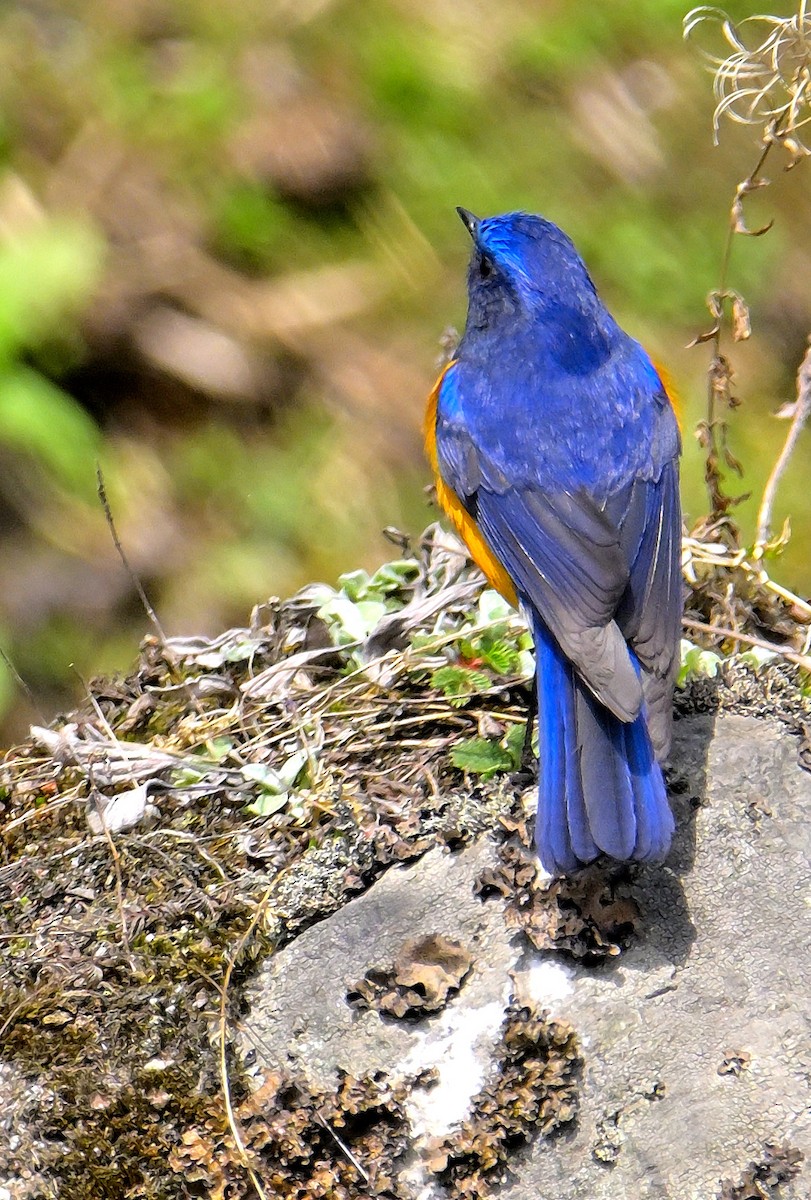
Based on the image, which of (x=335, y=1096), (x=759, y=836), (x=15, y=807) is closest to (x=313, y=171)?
(x=15, y=807)

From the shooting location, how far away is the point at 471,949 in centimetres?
296

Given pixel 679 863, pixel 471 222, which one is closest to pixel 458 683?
pixel 679 863

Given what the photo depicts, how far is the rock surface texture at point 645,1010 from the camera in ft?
8.66

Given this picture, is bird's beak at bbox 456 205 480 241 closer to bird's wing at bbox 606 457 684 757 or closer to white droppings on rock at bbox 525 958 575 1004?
bird's wing at bbox 606 457 684 757

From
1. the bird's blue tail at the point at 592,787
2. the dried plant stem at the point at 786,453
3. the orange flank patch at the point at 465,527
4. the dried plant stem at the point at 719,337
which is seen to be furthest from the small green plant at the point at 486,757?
the dried plant stem at the point at 719,337

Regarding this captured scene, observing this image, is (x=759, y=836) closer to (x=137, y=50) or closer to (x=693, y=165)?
(x=693, y=165)

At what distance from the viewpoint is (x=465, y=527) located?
3822mm

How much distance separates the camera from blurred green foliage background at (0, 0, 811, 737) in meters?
6.19

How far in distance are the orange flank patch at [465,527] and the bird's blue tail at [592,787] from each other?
0.48m

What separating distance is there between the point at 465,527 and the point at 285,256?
369 centimetres

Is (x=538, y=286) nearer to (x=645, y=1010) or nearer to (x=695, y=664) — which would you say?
(x=695, y=664)

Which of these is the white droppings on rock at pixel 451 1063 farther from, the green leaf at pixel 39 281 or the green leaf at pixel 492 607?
the green leaf at pixel 39 281

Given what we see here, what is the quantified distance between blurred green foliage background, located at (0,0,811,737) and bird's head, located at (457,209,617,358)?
6.83 feet

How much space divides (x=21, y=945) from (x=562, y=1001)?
120 centimetres
